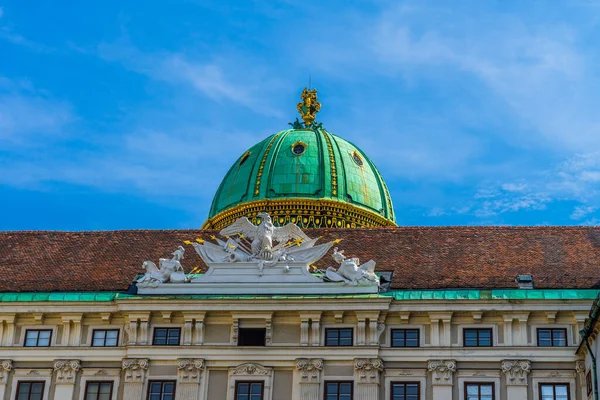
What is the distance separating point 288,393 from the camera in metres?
57.6

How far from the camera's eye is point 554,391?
56.9 meters

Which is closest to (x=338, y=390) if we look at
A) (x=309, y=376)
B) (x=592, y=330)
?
(x=309, y=376)

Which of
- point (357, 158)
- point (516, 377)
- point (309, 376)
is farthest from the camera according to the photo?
point (357, 158)

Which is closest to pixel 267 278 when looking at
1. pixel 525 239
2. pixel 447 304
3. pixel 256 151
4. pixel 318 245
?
pixel 318 245

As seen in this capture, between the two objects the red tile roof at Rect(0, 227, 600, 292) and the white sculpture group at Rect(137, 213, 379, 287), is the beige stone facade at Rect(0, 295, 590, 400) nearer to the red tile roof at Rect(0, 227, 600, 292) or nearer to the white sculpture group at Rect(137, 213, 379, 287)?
the white sculpture group at Rect(137, 213, 379, 287)

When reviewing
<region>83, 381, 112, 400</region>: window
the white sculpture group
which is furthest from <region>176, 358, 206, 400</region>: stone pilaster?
the white sculpture group

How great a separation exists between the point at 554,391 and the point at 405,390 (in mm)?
5487

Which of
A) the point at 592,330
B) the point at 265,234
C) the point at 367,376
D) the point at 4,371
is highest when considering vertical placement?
the point at 265,234

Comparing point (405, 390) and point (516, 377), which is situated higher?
point (516, 377)

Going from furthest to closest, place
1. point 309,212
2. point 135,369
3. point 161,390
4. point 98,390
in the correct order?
point 309,212 < point 98,390 < point 135,369 < point 161,390

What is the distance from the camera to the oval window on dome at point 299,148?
3247 inches

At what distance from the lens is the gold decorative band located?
79438 millimetres

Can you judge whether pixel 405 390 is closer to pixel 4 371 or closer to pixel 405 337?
pixel 405 337

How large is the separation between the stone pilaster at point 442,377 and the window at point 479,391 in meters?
0.64
